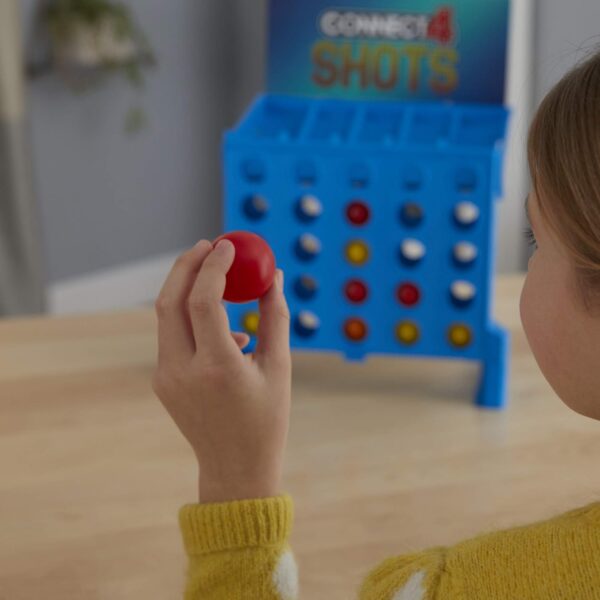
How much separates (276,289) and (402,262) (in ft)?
1.40

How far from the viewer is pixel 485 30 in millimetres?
1163

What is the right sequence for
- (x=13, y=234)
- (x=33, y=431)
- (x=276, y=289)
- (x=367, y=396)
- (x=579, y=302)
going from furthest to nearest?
1. (x=13, y=234)
2. (x=367, y=396)
3. (x=33, y=431)
4. (x=276, y=289)
5. (x=579, y=302)

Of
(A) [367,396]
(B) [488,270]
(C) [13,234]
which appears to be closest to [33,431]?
(A) [367,396]

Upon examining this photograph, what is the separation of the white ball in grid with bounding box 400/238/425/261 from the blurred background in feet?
6.12

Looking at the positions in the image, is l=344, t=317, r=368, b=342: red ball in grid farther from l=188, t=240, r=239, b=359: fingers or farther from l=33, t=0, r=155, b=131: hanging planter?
l=33, t=0, r=155, b=131: hanging planter

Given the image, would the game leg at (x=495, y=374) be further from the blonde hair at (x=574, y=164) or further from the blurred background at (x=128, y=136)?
the blurred background at (x=128, y=136)

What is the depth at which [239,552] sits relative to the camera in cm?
72

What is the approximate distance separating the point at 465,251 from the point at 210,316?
20.7 inches

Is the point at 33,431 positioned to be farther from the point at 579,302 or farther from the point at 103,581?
the point at 579,302

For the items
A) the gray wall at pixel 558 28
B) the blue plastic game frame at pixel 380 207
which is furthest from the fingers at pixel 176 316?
the gray wall at pixel 558 28

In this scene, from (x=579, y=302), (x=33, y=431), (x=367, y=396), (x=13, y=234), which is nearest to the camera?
(x=579, y=302)

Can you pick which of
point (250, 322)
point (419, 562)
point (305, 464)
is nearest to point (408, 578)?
point (419, 562)

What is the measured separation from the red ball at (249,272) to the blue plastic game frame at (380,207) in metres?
0.39

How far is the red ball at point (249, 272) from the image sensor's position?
749mm
